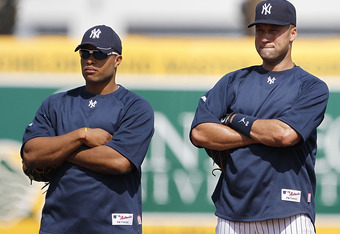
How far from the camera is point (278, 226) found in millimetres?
4637

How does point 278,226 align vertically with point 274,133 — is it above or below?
below

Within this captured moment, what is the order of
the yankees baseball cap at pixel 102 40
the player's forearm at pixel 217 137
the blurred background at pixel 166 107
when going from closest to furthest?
the player's forearm at pixel 217 137, the yankees baseball cap at pixel 102 40, the blurred background at pixel 166 107

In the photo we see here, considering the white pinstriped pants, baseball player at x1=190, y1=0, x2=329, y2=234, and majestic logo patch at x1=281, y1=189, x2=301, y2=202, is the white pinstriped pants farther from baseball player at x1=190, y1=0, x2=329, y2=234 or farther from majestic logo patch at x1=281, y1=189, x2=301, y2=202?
majestic logo patch at x1=281, y1=189, x2=301, y2=202

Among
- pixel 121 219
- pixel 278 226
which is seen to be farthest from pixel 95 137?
pixel 278 226

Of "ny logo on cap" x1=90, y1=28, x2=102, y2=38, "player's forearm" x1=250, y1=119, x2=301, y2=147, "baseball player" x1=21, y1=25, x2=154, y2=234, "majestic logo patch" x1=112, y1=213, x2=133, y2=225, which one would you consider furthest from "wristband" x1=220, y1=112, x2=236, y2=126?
"ny logo on cap" x1=90, y1=28, x2=102, y2=38

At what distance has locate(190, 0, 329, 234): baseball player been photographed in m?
4.64

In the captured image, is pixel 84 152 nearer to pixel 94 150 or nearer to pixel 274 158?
pixel 94 150

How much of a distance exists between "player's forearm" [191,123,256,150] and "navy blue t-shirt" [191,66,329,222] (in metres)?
0.05

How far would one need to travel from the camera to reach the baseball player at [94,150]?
191 inches

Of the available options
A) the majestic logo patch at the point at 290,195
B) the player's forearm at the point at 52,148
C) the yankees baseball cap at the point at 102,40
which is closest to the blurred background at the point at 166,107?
the yankees baseball cap at the point at 102,40

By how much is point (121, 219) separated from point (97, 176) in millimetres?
331

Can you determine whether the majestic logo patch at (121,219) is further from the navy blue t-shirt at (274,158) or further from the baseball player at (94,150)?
the navy blue t-shirt at (274,158)

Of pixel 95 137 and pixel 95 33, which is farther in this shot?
pixel 95 33

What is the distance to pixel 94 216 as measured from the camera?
15.9 ft
